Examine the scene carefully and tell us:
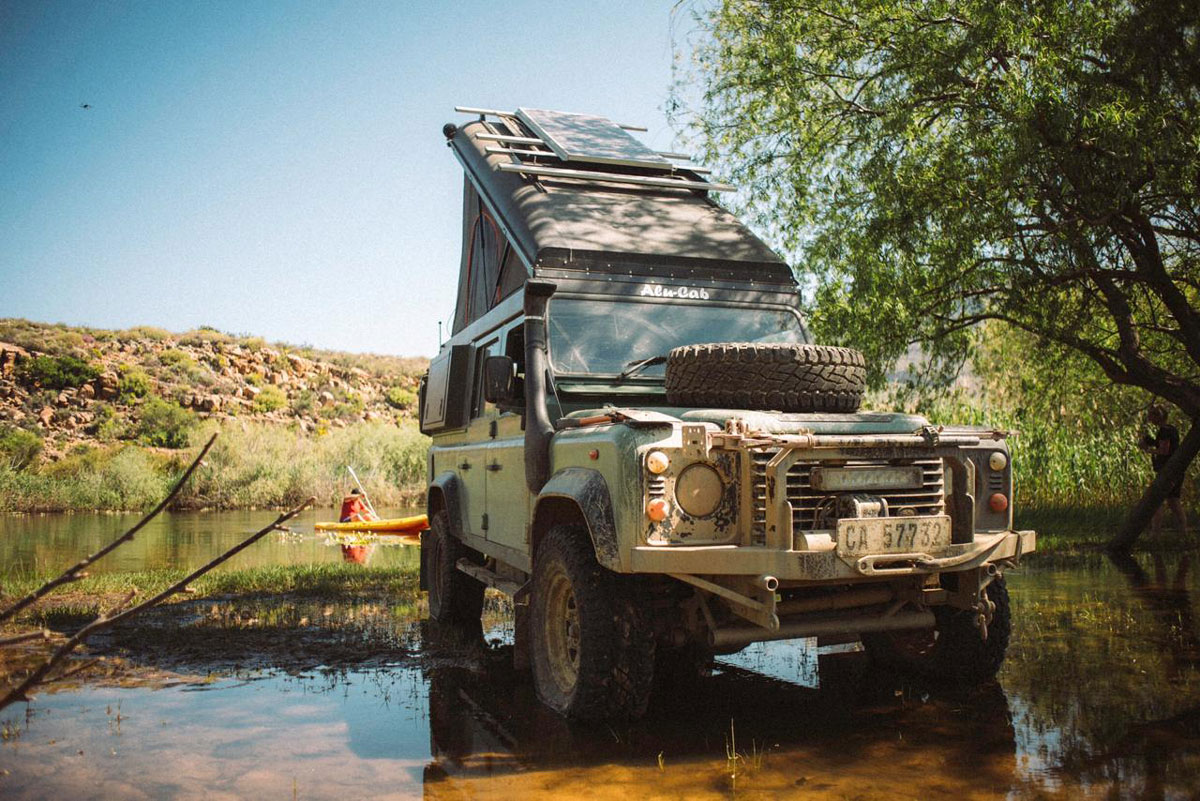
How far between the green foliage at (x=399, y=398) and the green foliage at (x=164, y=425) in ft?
48.0

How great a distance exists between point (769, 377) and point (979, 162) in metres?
7.26

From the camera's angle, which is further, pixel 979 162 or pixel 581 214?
pixel 979 162

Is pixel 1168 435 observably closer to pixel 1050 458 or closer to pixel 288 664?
A: pixel 1050 458

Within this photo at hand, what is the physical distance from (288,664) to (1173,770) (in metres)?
5.41

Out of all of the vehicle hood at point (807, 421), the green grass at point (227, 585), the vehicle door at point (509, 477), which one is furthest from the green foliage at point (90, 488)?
the vehicle hood at point (807, 421)

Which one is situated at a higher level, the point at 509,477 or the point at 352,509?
the point at 509,477

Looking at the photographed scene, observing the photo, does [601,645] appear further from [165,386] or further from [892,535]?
[165,386]

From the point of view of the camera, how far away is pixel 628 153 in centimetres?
866

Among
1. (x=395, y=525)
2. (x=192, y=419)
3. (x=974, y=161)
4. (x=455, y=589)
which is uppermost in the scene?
(x=974, y=161)

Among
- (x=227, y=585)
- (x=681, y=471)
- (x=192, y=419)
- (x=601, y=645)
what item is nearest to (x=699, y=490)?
(x=681, y=471)

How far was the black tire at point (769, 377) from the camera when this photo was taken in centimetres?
562

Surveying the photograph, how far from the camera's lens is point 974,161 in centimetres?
1171

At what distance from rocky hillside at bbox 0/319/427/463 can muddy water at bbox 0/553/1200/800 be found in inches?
1426

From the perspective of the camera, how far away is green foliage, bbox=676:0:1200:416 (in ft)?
34.0
